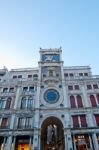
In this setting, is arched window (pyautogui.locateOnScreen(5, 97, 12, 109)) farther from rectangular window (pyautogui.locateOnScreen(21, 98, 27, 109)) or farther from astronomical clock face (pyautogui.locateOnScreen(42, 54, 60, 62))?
astronomical clock face (pyautogui.locateOnScreen(42, 54, 60, 62))

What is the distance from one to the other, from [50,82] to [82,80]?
8604mm

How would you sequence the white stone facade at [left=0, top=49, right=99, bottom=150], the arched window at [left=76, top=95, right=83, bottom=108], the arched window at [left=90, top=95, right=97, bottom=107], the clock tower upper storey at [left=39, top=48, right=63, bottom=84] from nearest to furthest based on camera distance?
the white stone facade at [left=0, top=49, right=99, bottom=150], the arched window at [left=76, top=95, right=83, bottom=108], the arched window at [left=90, top=95, right=97, bottom=107], the clock tower upper storey at [left=39, top=48, right=63, bottom=84]

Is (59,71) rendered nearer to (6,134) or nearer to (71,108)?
(71,108)

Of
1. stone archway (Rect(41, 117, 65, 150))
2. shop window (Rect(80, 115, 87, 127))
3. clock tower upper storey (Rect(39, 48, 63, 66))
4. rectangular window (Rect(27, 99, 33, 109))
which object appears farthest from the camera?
clock tower upper storey (Rect(39, 48, 63, 66))

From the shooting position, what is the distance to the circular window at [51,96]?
1417 inches

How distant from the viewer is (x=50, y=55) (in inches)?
1826

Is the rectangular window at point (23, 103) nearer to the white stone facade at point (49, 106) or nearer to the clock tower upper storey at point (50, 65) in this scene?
the white stone facade at point (49, 106)

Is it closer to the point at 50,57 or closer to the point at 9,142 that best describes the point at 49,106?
the point at 9,142

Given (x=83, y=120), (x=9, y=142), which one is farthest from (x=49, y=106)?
(x=9, y=142)

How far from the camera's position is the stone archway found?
34.3 meters

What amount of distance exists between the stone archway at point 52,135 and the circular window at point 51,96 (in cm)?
431

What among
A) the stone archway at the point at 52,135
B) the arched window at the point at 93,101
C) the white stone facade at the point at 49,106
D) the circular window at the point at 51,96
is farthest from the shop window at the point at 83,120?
the circular window at the point at 51,96

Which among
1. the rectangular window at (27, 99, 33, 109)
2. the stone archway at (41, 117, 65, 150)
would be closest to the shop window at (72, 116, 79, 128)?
the stone archway at (41, 117, 65, 150)

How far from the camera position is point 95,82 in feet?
130
